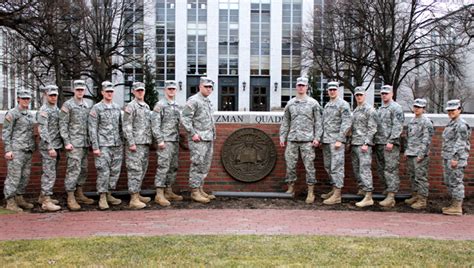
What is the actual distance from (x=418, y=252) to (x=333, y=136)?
3.43 metres

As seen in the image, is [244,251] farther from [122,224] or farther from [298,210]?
[298,210]

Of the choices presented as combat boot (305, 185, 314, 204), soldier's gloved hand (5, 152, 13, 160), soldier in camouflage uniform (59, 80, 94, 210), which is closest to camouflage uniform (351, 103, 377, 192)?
combat boot (305, 185, 314, 204)

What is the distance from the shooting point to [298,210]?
8.04m

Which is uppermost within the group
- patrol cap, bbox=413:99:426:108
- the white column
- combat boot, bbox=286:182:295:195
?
the white column

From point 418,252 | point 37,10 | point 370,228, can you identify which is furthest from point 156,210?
point 37,10

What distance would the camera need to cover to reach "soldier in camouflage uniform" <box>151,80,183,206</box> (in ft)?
27.6

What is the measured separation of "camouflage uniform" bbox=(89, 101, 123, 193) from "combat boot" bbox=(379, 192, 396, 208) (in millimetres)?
4797

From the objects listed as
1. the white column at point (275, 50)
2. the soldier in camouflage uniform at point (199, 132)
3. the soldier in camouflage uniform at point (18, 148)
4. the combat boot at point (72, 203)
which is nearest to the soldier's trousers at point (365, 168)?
the soldier in camouflage uniform at point (199, 132)

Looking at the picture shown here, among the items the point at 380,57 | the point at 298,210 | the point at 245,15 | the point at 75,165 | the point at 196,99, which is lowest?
the point at 298,210

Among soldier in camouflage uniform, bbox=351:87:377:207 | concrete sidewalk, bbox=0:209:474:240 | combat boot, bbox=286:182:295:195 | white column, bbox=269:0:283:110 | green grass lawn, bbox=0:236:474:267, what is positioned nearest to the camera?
green grass lawn, bbox=0:236:474:267

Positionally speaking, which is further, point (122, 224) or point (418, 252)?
point (122, 224)

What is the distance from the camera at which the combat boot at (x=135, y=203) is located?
8156 millimetres

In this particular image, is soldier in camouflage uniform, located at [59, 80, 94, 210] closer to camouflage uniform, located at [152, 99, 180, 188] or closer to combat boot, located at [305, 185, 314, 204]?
camouflage uniform, located at [152, 99, 180, 188]

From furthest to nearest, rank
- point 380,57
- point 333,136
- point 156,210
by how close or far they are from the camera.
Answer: point 380,57, point 333,136, point 156,210
